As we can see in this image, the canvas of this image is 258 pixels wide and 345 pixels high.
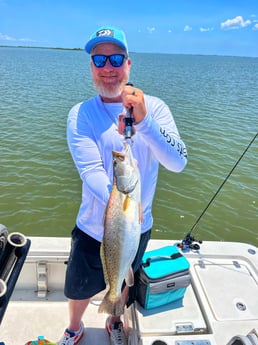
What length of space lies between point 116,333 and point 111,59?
267 centimetres

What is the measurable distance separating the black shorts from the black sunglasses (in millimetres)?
1412

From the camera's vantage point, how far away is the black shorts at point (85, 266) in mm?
2678

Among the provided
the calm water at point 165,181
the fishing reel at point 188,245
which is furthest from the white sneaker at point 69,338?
the calm water at point 165,181

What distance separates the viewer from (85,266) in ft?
8.86

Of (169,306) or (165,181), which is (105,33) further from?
(165,181)

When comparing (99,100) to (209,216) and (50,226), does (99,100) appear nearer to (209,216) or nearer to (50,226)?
(50,226)

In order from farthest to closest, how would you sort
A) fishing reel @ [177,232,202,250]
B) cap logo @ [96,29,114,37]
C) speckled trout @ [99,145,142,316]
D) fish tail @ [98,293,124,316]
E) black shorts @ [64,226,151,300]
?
fishing reel @ [177,232,202,250]
black shorts @ [64,226,151,300]
cap logo @ [96,29,114,37]
fish tail @ [98,293,124,316]
speckled trout @ [99,145,142,316]

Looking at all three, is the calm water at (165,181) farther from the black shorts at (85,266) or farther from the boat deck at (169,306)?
the black shorts at (85,266)

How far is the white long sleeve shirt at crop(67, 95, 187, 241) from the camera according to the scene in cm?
229

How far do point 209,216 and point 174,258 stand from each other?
A: 4844mm

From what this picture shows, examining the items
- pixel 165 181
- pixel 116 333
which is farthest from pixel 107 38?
pixel 165 181

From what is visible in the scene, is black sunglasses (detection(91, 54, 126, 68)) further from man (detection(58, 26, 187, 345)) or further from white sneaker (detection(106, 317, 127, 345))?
white sneaker (detection(106, 317, 127, 345))

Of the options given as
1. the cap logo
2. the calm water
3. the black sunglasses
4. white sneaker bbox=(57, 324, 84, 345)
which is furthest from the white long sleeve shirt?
the calm water

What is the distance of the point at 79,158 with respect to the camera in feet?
7.89
